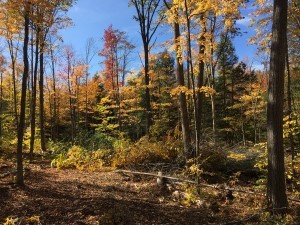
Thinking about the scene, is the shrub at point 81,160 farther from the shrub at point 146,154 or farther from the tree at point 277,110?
the tree at point 277,110

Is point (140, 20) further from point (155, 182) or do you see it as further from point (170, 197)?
point (170, 197)

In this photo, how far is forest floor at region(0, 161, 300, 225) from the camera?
5578mm

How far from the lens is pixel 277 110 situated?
559cm

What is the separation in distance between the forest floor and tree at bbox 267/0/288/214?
52 centimetres

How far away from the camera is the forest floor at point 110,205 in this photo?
5.58 metres

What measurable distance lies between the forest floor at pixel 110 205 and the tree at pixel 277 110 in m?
0.52

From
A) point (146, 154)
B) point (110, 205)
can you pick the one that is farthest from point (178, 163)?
point (110, 205)

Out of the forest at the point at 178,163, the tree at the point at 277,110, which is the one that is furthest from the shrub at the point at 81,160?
the tree at the point at 277,110

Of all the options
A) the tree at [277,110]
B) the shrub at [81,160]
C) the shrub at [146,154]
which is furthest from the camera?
the shrub at [81,160]

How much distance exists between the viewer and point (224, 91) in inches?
1104

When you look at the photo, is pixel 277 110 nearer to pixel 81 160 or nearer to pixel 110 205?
pixel 110 205

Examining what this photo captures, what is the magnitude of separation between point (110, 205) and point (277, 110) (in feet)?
13.8

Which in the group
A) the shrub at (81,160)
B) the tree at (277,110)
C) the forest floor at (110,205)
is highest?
the tree at (277,110)

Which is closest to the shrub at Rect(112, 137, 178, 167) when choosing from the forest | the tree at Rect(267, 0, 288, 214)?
the forest
